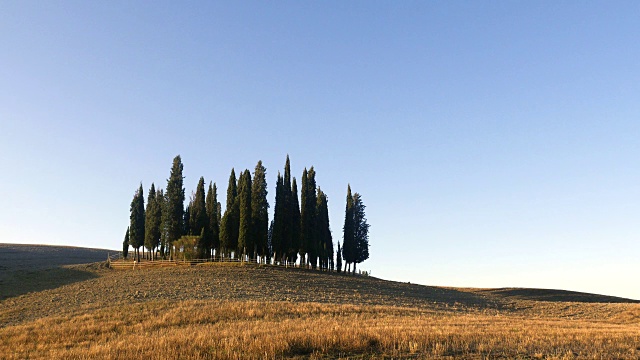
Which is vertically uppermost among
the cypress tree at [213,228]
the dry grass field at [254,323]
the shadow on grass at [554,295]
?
the cypress tree at [213,228]

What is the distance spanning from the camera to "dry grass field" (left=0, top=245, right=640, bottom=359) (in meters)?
14.5

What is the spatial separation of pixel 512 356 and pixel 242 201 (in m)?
58.0

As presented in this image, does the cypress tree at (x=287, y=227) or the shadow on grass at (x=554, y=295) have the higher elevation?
the cypress tree at (x=287, y=227)

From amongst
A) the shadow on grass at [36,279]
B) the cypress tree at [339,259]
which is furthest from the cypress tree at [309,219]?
the shadow on grass at [36,279]

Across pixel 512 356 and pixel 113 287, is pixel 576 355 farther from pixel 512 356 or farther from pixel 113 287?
pixel 113 287

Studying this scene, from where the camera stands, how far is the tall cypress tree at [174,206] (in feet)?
236

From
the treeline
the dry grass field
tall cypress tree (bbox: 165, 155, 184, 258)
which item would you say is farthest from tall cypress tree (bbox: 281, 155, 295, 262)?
tall cypress tree (bbox: 165, 155, 184, 258)

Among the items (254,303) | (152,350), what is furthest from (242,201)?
(152,350)

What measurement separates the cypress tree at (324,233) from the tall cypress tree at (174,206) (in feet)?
68.8

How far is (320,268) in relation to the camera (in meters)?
75.7

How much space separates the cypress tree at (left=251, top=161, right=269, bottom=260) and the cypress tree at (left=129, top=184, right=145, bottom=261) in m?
19.7

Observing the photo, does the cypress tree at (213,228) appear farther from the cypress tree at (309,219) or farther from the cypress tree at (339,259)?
the cypress tree at (339,259)

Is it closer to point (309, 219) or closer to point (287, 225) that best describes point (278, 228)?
point (287, 225)

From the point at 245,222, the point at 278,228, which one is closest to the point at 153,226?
the point at 245,222
